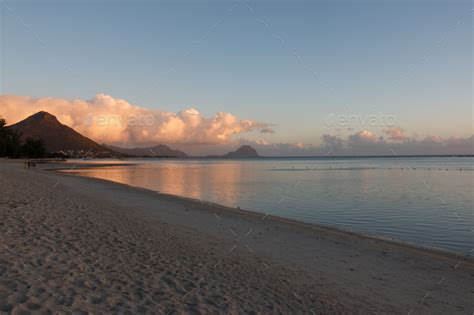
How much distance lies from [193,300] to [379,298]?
4.76 m

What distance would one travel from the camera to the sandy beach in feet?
23.7

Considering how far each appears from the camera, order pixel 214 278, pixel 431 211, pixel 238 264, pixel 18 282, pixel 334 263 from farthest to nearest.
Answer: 1. pixel 431 211
2. pixel 334 263
3. pixel 238 264
4. pixel 214 278
5. pixel 18 282

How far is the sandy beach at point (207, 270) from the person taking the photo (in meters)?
7.22

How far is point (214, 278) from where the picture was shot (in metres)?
9.16

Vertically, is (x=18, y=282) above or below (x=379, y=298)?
above

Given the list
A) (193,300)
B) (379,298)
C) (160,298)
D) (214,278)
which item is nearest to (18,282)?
(160,298)

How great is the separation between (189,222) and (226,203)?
35.0 ft

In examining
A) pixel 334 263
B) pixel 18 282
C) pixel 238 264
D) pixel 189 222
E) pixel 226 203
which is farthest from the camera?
pixel 226 203

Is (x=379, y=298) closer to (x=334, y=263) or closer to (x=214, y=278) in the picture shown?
(x=334, y=263)

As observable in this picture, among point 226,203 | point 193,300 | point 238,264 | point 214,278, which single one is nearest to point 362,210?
point 226,203

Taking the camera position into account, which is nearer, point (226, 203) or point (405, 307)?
point (405, 307)

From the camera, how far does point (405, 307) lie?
830 cm

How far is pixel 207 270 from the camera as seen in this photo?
9828 millimetres

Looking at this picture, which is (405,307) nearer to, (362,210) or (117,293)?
(117,293)
